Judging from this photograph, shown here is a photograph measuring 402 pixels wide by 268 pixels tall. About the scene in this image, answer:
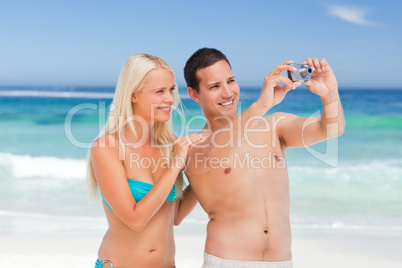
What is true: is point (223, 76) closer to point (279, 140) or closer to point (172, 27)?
point (279, 140)

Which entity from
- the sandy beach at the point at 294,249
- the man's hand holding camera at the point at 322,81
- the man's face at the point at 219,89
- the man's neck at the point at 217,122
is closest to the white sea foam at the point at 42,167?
the sandy beach at the point at 294,249

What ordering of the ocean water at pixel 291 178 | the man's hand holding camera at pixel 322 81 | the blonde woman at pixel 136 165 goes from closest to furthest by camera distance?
the man's hand holding camera at pixel 322 81
the blonde woman at pixel 136 165
the ocean water at pixel 291 178

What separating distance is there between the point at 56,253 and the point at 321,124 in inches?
146

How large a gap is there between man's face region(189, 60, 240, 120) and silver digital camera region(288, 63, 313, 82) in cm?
59

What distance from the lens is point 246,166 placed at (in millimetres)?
2682

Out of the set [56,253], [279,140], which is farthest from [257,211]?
[56,253]

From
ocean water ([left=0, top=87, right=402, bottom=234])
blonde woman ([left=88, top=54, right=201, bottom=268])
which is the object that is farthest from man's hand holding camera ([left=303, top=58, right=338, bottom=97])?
ocean water ([left=0, top=87, right=402, bottom=234])

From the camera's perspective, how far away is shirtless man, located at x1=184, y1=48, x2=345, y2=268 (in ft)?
8.14

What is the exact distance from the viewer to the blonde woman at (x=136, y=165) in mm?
2549

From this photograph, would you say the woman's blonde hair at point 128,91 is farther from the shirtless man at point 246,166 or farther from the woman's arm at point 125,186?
the shirtless man at point 246,166

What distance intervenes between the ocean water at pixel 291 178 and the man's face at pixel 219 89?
0.40 m

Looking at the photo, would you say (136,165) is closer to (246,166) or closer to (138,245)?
(138,245)

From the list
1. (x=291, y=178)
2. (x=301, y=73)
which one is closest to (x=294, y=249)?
(x=301, y=73)

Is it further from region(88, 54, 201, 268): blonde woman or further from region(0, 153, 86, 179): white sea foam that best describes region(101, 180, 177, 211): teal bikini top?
region(0, 153, 86, 179): white sea foam
